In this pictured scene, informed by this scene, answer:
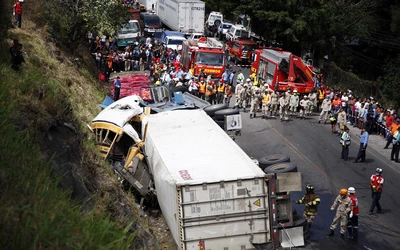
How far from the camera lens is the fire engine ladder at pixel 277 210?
49.9 feet

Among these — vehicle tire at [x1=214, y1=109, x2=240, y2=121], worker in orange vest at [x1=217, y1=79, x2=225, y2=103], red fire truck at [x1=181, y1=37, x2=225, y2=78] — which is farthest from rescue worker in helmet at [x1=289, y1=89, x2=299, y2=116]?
vehicle tire at [x1=214, y1=109, x2=240, y2=121]

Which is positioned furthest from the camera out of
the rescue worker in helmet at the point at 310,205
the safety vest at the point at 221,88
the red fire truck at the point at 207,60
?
the red fire truck at the point at 207,60

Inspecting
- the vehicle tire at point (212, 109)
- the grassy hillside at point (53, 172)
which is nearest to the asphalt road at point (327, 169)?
the vehicle tire at point (212, 109)

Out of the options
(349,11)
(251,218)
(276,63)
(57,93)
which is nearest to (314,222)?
(251,218)

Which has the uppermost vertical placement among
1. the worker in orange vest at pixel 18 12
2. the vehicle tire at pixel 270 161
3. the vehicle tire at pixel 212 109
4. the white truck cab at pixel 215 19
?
the worker in orange vest at pixel 18 12

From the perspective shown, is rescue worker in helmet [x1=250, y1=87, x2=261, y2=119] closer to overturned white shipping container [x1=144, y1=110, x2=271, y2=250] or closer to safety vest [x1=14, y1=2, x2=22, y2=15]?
safety vest [x1=14, y1=2, x2=22, y2=15]

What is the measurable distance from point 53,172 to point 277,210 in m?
6.18

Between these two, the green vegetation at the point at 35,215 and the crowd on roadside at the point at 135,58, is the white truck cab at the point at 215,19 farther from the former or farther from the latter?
the green vegetation at the point at 35,215

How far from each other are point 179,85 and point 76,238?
25.6m

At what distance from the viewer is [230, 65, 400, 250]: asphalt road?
17.8m

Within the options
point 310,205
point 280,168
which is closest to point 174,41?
point 280,168

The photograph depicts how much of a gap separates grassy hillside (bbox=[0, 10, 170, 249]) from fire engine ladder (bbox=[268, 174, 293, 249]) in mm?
2937

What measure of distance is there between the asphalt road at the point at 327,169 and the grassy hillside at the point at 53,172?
5.48m

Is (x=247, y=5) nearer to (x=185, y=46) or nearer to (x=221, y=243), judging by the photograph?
(x=185, y=46)
